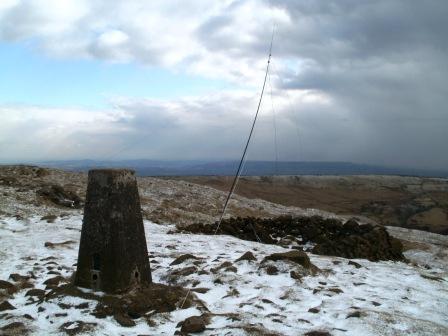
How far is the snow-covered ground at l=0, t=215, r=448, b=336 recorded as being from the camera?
656 centimetres

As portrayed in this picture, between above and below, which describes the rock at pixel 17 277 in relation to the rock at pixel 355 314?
above

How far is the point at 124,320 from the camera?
670 cm

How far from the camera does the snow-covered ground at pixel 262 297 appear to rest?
6.56 meters

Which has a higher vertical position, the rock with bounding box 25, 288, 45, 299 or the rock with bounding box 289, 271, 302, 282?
the rock with bounding box 289, 271, 302, 282

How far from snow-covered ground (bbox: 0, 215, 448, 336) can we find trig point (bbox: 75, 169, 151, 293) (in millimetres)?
612

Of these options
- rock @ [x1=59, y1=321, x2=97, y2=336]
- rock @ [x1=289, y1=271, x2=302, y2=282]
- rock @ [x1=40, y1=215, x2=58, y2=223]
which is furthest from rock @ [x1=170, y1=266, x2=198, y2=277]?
rock @ [x1=40, y1=215, x2=58, y2=223]

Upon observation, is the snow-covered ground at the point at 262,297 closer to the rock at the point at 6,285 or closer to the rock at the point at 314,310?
the rock at the point at 314,310

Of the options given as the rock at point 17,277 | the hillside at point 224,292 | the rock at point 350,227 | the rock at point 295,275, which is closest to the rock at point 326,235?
the rock at point 350,227

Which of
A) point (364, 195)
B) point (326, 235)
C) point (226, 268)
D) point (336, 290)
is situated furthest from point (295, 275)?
point (364, 195)

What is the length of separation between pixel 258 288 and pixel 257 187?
67.0 meters

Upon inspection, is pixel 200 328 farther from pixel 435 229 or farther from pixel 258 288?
pixel 435 229

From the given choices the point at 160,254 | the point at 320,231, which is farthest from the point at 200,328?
the point at 320,231

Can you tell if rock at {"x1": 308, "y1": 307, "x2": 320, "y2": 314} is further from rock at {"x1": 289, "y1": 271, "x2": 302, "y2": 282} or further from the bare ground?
the bare ground

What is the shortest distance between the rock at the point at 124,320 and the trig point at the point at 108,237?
3.31 feet
